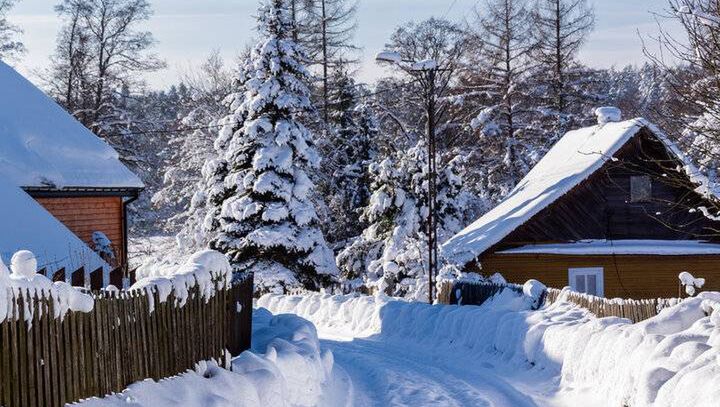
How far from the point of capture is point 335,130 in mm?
43406

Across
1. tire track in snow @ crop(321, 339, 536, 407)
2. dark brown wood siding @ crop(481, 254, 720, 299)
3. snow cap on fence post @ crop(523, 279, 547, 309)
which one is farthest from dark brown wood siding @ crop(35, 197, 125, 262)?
dark brown wood siding @ crop(481, 254, 720, 299)

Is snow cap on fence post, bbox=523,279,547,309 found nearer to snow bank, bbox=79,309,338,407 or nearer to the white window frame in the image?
snow bank, bbox=79,309,338,407

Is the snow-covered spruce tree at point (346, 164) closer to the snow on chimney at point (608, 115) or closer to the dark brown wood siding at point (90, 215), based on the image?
the snow on chimney at point (608, 115)

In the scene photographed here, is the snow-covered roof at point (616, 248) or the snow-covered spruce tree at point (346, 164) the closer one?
the snow-covered roof at point (616, 248)

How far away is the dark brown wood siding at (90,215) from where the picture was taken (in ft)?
65.4

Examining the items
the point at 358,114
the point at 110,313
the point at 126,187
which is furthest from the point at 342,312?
the point at 358,114

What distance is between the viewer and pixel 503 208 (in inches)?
1240

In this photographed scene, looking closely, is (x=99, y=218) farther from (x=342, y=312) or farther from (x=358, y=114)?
(x=358, y=114)

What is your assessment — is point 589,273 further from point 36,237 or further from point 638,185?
point 36,237

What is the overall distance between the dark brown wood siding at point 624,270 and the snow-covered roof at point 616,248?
1.27 ft

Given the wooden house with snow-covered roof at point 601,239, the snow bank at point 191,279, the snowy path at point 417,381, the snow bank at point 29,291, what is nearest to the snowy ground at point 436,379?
the snowy path at point 417,381

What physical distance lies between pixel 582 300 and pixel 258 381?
890cm

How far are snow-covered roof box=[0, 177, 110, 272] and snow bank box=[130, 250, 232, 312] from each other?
295 cm

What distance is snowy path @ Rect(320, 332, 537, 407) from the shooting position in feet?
40.0
